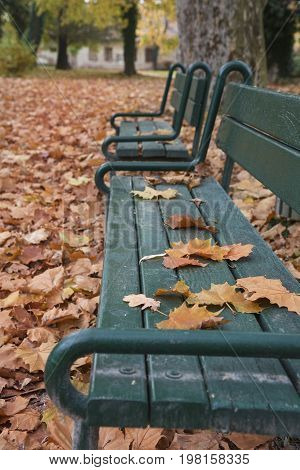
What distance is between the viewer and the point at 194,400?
1.09 metres

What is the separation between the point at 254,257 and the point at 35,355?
2.84ft

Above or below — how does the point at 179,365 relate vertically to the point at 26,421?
above

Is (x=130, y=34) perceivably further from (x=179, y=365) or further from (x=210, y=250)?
(x=179, y=365)

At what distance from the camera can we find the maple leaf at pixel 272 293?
146cm

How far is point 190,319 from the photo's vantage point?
4.50 feet

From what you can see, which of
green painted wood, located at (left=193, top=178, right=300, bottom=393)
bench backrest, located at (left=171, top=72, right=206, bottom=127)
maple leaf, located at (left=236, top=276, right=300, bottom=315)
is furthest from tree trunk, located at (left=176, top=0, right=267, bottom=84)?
maple leaf, located at (left=236, top=276, right=300, bottom=315)

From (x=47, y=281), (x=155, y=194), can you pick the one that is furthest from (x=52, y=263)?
(x=155, y=194)

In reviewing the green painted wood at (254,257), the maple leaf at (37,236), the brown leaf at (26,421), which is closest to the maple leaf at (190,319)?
the green painted wood at (254,257)

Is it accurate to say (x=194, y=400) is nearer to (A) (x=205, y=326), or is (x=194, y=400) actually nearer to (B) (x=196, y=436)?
(A) (x=205, y=326)

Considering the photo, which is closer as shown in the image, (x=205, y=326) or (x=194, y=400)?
(x=194, y=400)

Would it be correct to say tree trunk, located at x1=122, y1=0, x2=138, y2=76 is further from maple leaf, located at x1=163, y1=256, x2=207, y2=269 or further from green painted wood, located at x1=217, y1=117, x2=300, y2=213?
maple leaf, located at x1=163, y1=256, x2=207, y2=269

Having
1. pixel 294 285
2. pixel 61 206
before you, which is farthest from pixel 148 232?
pixel 61 206
